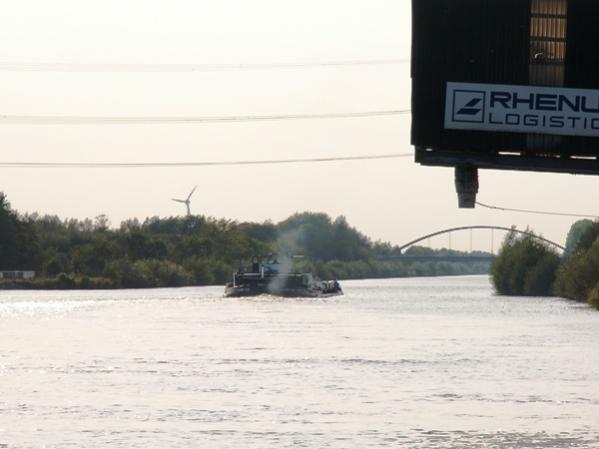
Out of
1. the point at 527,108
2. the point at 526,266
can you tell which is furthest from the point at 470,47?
the point at 526,266

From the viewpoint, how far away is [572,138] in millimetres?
51219

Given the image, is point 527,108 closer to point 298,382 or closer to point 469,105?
point 469,105

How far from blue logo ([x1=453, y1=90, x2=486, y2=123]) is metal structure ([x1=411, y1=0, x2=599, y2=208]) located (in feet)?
0.10

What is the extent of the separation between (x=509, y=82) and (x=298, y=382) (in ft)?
67.1

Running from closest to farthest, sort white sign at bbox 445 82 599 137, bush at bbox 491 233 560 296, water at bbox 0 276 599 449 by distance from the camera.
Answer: water at bbox 0 276 599 449, white sign at bbox 445 82 599 137, bush at bbox 491 233 560 296

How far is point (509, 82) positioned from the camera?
166 ft

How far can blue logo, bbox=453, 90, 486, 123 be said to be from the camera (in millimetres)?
50844

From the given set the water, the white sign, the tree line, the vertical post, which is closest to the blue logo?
the white sign

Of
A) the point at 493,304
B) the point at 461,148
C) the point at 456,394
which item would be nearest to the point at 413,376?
the point at 456,394

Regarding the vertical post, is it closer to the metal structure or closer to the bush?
the metal structure

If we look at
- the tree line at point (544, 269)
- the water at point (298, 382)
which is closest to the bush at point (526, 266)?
the tree line at point (544, 269)

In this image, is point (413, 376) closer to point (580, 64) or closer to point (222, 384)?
point (222, 384)

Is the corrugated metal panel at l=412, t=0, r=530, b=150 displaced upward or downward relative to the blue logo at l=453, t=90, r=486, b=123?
upward

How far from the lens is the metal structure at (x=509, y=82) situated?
50844 millimetres
